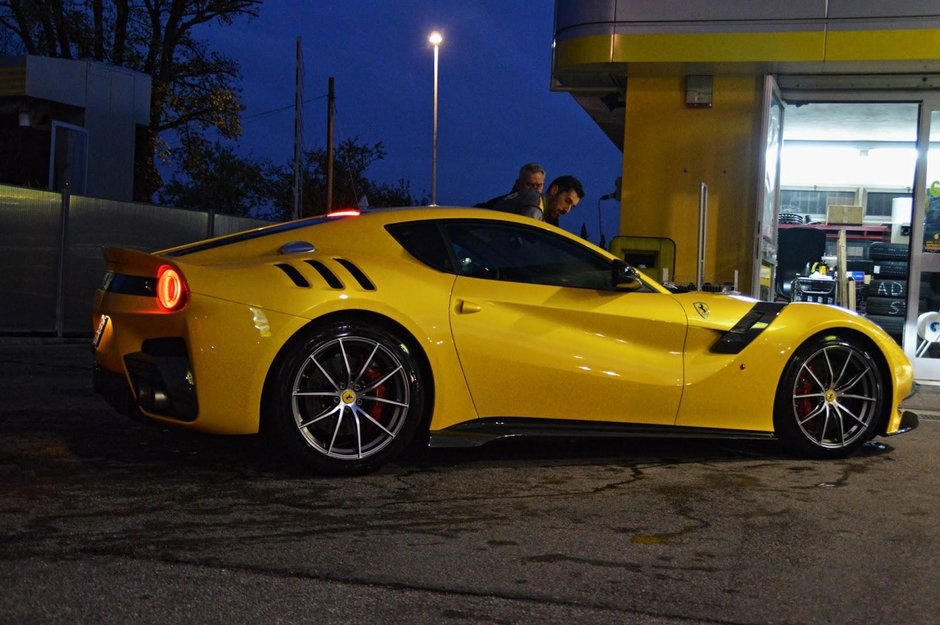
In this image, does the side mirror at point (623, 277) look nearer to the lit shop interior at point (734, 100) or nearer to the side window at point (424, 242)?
the side window at point (424, 242)

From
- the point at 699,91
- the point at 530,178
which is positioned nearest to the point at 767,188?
the point at 699,91

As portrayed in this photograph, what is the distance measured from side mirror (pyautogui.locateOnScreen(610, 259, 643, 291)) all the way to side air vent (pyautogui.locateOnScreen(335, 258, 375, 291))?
1254 millimetres

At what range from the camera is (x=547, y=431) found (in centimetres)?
523

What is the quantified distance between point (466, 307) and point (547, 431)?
2.38 ft

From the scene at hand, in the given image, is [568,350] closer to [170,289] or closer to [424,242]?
[424,242]

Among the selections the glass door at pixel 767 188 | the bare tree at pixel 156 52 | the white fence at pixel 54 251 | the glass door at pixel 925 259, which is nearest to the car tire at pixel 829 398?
the glass door at pixel 925 259

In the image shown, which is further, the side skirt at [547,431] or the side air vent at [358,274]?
the side skirt at [547,431]

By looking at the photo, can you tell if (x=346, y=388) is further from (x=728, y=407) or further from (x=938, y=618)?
(x=938, y=618)

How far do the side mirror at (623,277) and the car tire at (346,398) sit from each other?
112 cm

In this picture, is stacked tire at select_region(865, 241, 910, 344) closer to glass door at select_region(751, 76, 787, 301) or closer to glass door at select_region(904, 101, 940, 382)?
glass door at select_region(751, 76, 787, 301)

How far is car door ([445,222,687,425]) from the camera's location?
513 cm

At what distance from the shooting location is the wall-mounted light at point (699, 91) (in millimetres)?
11258

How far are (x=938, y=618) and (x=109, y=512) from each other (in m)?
2.89

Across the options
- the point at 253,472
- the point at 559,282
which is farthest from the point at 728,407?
the point at 253,472
